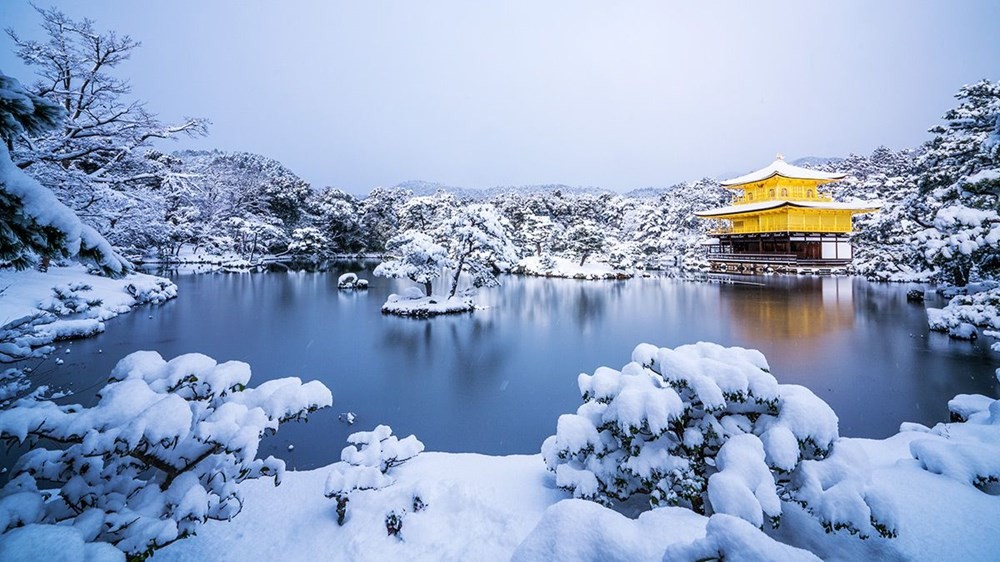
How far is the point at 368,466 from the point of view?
3867mm

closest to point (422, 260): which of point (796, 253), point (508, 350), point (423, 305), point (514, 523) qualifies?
point (423, 305)

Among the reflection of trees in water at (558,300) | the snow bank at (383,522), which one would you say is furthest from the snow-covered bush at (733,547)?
the reflection of trees in water at (558,300)

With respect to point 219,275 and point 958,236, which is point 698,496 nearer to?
point 958,236

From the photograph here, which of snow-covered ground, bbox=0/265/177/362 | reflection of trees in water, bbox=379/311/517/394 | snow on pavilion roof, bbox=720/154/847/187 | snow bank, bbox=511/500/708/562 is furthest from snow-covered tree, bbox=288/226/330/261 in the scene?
snow bank, bbox=511/500/708/562

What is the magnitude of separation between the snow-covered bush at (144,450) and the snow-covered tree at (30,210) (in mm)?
980

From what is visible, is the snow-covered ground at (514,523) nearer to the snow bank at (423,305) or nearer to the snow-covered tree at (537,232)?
the snow bank at (423,305)

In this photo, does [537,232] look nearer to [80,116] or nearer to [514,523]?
[80,116]

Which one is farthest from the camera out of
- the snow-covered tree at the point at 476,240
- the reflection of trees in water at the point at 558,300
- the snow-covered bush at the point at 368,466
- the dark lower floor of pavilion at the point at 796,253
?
the dark lower floor of pavilion at the point at 796,253

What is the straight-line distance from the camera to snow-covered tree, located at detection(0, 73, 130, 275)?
1.74 metres

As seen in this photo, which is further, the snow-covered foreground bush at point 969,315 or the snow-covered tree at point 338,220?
the snow-covered tree at point 338,220

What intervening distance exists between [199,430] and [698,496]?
358 cm

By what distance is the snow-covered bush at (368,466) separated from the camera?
345 cm

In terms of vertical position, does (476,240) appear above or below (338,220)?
below

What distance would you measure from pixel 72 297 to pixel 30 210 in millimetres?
14588
